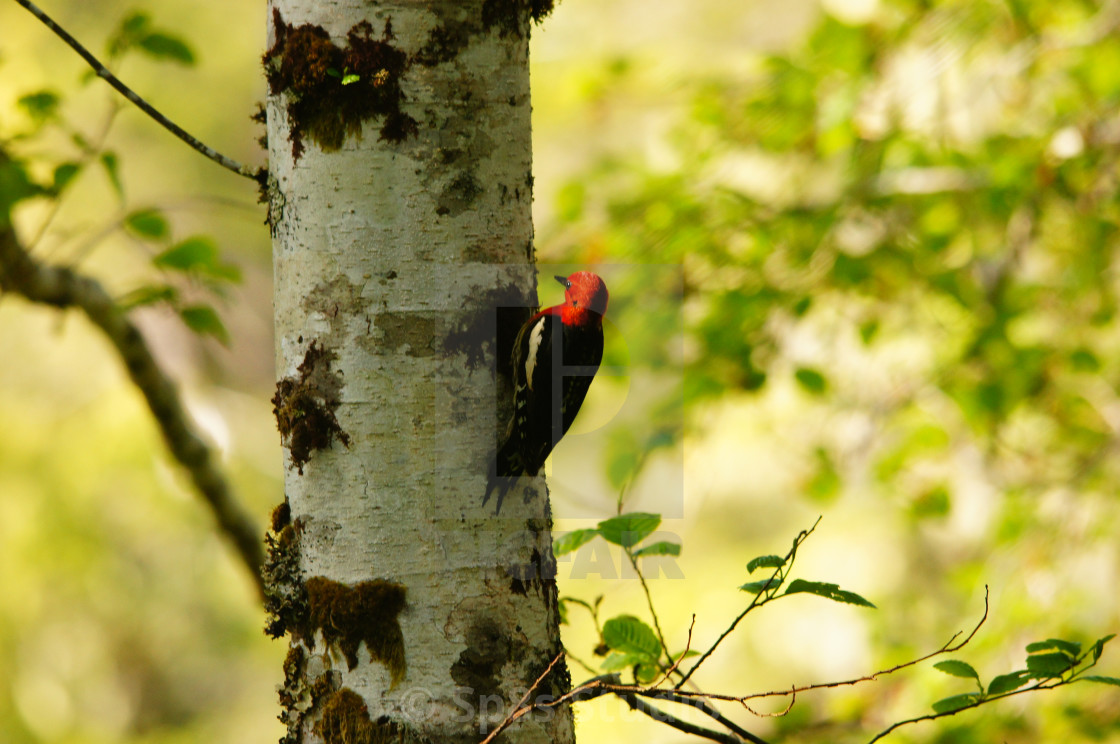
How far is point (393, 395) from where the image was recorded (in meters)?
1.09

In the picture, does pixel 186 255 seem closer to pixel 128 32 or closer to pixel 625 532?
pixel 128 32

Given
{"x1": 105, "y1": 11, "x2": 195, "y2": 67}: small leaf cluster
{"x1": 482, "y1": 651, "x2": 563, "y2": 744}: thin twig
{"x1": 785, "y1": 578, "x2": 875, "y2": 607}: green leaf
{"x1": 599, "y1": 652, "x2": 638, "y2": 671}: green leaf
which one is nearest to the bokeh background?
{"x1": 105, "y1": 11, "x2": 195, "y2": 67}: small leaf cluster

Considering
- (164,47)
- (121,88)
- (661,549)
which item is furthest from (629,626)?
(164,47)

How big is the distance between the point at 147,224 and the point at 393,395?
1.19 m

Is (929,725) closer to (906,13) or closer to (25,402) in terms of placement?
(906,13)

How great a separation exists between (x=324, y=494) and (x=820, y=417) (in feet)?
8.71

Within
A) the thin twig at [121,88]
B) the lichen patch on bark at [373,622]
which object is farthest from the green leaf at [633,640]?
the thin twig at [121,88]

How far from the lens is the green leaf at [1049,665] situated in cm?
102

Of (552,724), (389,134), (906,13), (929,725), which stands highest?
(906,13)

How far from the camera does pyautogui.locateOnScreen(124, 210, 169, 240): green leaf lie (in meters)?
1.87

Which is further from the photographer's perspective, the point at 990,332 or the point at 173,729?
the point at 173,729

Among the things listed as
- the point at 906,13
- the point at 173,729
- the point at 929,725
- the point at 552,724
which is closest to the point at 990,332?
the point at 906,13

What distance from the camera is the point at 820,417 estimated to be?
11.0 ft

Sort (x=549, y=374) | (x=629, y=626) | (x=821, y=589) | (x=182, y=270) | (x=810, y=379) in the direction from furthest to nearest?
(x=810, y=379) < (x=182, y=270) < (x=549, y=374) < (x=629, y=626) < (x=821, y=589)
